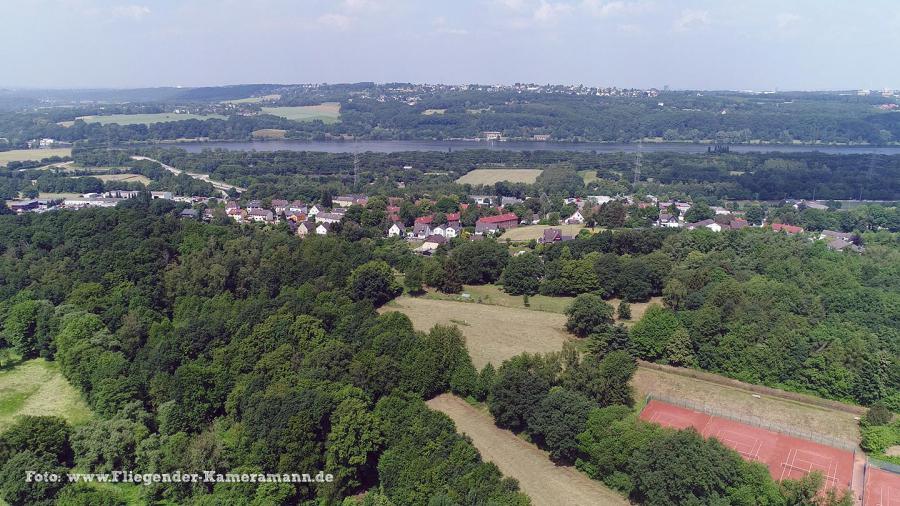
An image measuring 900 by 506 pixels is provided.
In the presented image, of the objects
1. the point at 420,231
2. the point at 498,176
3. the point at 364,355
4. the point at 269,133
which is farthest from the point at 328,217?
the point at 269,133

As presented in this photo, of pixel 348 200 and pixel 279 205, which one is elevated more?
pixel 348 200

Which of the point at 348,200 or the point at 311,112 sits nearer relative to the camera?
the point at 348,200

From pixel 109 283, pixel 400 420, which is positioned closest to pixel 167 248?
pixel 109 283

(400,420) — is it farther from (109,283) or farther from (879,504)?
(109,283)

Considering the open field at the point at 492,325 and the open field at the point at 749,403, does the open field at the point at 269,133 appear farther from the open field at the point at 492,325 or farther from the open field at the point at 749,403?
the open field at the point at 749,403

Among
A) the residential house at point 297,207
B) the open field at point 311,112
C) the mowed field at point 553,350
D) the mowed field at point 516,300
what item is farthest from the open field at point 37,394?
the open field at point 311,112

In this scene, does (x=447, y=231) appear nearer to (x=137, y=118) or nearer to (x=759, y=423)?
(x=759, y=423)
